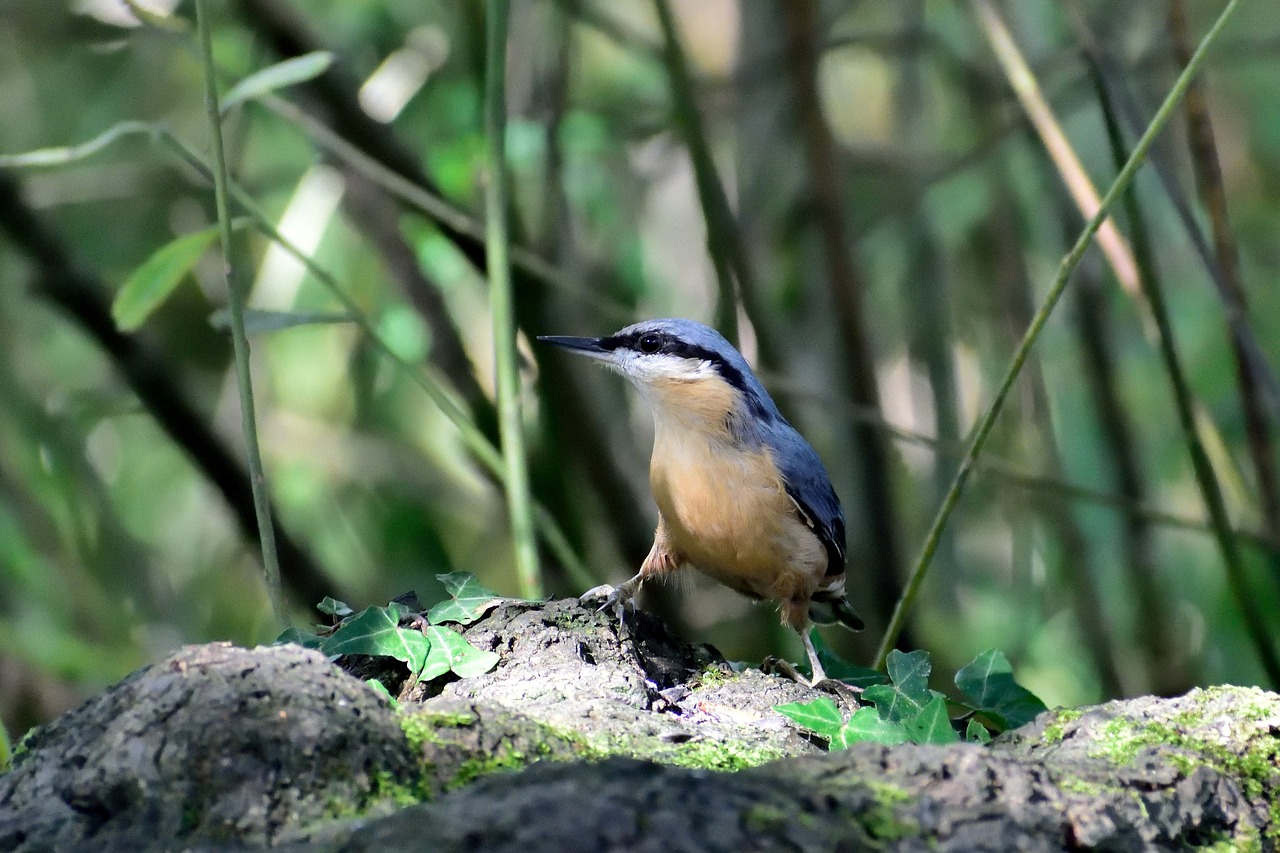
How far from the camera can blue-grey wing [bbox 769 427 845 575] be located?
4309 mm

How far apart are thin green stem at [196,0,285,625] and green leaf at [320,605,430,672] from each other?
183mm

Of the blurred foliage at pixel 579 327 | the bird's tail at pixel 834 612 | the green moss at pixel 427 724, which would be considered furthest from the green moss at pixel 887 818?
the blurred foliage at pixel 579 327

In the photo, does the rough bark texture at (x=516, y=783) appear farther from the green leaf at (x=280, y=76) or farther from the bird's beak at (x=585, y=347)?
the bird's beak at (x=585, y=347)

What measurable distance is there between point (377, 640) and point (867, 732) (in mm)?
1037

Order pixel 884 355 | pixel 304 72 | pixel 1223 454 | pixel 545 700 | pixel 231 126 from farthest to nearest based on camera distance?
pixel 884 355 → pixel 231 126 → pixel 1223 454 → pixel 304 72 → pixel 545 700

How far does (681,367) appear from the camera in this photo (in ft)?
14.6

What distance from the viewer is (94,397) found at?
582cm

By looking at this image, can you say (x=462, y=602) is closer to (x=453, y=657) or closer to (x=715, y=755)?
(x=453, y=657)

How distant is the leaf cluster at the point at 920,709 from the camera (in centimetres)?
265

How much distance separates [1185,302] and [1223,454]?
1639 mm

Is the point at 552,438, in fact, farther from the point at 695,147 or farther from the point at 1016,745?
the point at 1016,745

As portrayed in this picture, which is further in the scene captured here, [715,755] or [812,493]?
[812,493]

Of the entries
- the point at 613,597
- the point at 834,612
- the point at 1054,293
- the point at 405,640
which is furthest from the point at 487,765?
the point at 834,612

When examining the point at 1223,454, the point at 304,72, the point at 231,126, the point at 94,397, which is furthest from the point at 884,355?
the point at 304,72
